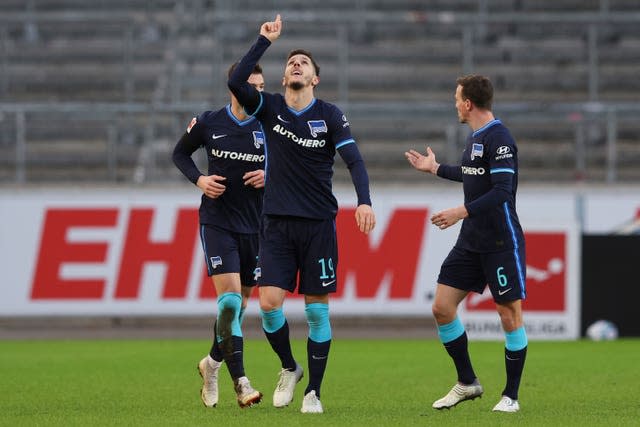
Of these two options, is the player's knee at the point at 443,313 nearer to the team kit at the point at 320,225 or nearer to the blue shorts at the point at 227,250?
the team kit at the point at 320,225

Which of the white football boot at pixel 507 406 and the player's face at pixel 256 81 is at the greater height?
the player's face at pixel 256 81

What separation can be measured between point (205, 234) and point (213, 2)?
1350 cm

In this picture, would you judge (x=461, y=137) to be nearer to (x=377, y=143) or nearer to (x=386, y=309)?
(x=377, y=143)

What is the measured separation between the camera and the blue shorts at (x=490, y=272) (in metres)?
8.73

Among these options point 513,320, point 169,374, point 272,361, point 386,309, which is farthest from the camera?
point 386,309

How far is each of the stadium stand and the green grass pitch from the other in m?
3.76

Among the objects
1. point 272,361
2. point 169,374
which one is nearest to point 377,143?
point 272,361

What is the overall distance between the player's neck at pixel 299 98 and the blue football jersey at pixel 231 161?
2.99 ft

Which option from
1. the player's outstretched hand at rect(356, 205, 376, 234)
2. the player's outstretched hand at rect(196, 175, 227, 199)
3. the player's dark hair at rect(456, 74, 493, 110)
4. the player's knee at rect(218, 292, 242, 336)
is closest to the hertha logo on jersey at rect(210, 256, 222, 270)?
the player's knee at rect(218, 292, 242, 336)

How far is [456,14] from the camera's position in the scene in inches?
864

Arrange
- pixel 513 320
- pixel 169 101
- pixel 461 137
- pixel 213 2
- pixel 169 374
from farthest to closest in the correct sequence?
pixel 213 2 < pixel 169 101 < pixel 461 137 < pixel 169 374 < pixel 513 320

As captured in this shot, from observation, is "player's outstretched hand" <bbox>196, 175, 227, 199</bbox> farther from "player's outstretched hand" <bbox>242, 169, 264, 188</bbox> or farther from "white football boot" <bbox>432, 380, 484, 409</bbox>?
"white football boot" <bbox>432, 380, 484, 409</bbox>

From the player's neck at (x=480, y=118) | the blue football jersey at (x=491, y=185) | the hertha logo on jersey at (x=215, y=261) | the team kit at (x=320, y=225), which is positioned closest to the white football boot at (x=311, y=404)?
the team kit at (x=320, y=225)

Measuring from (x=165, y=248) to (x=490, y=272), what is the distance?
915cm
